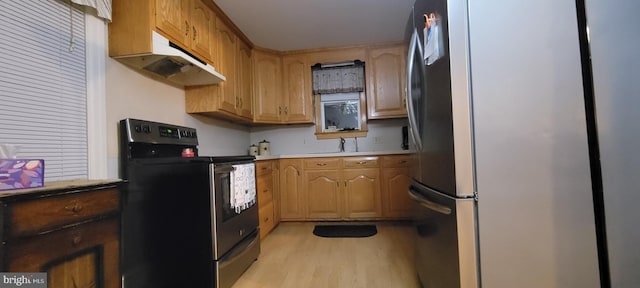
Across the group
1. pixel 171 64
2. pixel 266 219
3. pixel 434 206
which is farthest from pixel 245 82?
pixel 434 206

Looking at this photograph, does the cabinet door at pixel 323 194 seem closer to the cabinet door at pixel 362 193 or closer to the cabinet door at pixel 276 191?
the cabinet door at pixel 362 193

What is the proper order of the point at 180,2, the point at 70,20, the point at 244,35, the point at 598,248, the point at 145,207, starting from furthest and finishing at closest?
the point at 244,35, the point at 180,2, the point at 145,207, the point at 70,20, the point at 598,248

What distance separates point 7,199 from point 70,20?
1146 millimetres

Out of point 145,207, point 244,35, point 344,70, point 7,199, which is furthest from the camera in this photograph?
point 344,70

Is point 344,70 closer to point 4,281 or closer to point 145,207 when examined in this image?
point 145,207

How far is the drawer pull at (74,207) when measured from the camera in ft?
3.30

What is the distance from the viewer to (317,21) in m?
2.69

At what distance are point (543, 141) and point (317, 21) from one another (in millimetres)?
2294

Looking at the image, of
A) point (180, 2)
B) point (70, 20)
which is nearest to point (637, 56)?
point (180, 2)

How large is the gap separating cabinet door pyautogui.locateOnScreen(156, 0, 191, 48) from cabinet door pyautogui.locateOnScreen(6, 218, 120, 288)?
1.19 meters

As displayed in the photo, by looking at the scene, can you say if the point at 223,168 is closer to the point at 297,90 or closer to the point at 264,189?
the point at 264,189

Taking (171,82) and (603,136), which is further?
(171,82)

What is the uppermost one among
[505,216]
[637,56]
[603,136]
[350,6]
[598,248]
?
[350,6]

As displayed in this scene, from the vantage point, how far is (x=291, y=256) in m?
2.26
